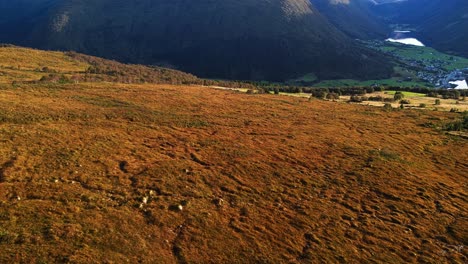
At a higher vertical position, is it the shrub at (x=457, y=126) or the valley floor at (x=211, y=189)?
the shrub at (x=457, y=126)

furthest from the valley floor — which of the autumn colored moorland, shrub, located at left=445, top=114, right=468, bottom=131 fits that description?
shrub, located at left=445, top=114, right=468, bottom=131

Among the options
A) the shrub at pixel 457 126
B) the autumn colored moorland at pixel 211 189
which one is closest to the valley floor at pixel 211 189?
the autumn colored moorland at pixel 211 189

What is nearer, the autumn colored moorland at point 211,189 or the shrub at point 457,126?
the autumn colored moorland at point 211,189

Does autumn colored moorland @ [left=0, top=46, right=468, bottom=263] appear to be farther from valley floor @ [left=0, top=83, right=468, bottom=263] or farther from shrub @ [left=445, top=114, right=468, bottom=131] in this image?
shrub @ [left=445, top=114, right=468, bottom=131]

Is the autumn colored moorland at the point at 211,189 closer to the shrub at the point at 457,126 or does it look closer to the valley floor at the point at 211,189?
the valley floor at the point at 211,189

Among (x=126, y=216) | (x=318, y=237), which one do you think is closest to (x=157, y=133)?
(x=126, y=216)

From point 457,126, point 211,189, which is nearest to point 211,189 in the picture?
point 211,189

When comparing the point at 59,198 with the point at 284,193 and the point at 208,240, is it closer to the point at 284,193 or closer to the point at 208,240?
the point at 208,240
